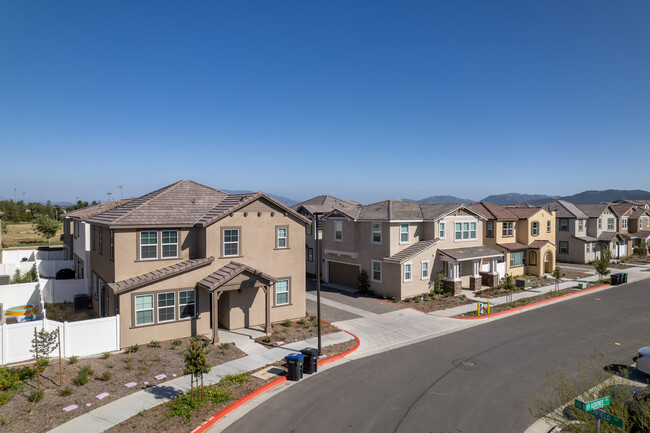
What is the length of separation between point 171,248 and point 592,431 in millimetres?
18300

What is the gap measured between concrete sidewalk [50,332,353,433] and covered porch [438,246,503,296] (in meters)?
15.2

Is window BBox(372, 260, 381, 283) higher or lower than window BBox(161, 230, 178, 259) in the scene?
lower

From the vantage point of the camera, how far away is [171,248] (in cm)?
2039

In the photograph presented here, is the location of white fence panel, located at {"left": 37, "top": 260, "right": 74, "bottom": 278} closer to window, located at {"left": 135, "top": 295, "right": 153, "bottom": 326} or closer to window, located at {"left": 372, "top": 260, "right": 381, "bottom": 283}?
window, located at {"left": 135, "top": 295, "right": 153, "bottom": 326}

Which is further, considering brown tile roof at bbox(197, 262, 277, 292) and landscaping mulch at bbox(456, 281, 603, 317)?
landscaping mulch at bbox(456, 281, 603, 317)

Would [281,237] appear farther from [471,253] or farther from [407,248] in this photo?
[471,253]

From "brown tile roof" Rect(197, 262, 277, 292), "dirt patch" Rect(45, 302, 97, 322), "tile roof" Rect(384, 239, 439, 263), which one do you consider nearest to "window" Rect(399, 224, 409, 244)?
"tile roof" Rect(384, 239, 439, 263)

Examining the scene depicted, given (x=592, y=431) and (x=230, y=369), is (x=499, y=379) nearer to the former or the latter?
(x=592, y=431)

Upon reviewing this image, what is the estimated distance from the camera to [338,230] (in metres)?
34.3

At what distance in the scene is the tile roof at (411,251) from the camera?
95.7 ft

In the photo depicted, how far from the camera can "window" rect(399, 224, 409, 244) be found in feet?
101

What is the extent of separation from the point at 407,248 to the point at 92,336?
2179 cm

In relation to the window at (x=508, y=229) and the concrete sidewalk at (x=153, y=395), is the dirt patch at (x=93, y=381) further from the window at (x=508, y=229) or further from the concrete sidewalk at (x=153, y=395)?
the window at (x=508, y=229)

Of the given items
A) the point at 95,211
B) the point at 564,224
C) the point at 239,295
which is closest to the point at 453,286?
the point at 239,295
